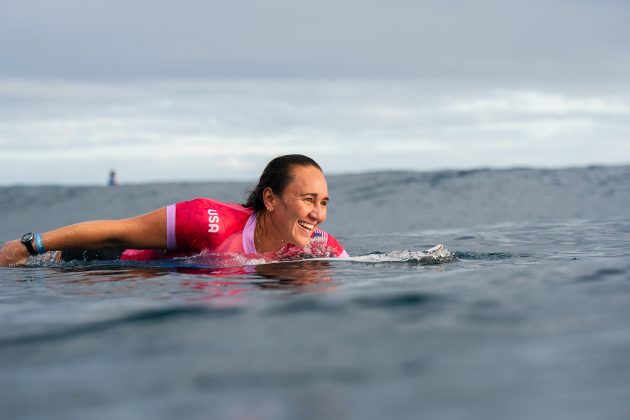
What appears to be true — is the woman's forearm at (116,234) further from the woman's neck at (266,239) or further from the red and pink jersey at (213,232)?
the woman's neck at (266,239)

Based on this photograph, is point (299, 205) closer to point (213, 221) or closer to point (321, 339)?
point (213, 221)

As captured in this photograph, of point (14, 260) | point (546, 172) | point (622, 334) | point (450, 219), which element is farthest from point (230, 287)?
point (546, 172)

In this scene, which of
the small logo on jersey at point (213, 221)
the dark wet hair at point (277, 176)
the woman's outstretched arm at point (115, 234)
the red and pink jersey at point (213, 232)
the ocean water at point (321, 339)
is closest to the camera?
the ocean water at point (321, 339)

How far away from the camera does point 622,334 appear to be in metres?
3.03

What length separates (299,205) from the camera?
6.34 m

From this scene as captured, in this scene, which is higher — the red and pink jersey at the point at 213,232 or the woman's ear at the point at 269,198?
the woman's ear at the point at 269,198

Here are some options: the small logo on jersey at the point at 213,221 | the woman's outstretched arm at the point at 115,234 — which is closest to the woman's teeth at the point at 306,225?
the small logo on jersey at the point at 213,221

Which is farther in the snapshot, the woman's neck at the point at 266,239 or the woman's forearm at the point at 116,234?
the woman's neck at the point at 266,239

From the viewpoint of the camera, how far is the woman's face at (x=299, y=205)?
6359mm

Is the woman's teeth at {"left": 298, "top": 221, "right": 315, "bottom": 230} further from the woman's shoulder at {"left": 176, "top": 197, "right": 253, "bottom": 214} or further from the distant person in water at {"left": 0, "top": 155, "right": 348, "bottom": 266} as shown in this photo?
the woman's shoulder at {"left": 176, "top": 197, "right": 253, "bottom": 214}

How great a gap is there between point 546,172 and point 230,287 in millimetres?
24864

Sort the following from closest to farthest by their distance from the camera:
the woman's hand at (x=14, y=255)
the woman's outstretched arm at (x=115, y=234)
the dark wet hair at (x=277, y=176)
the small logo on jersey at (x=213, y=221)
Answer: the woman's outstretched arm at (x=115, y=234), the small logo on jersey at (x=213, y=221), the dark wet hair at (x=277, y=176), the woman's hand at (x=14, y=255)

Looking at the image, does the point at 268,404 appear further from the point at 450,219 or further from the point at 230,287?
the point at 450,219

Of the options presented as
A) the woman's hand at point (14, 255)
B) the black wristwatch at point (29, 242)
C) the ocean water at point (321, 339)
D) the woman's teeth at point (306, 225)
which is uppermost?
the woman's teeth at point (306, 225)
